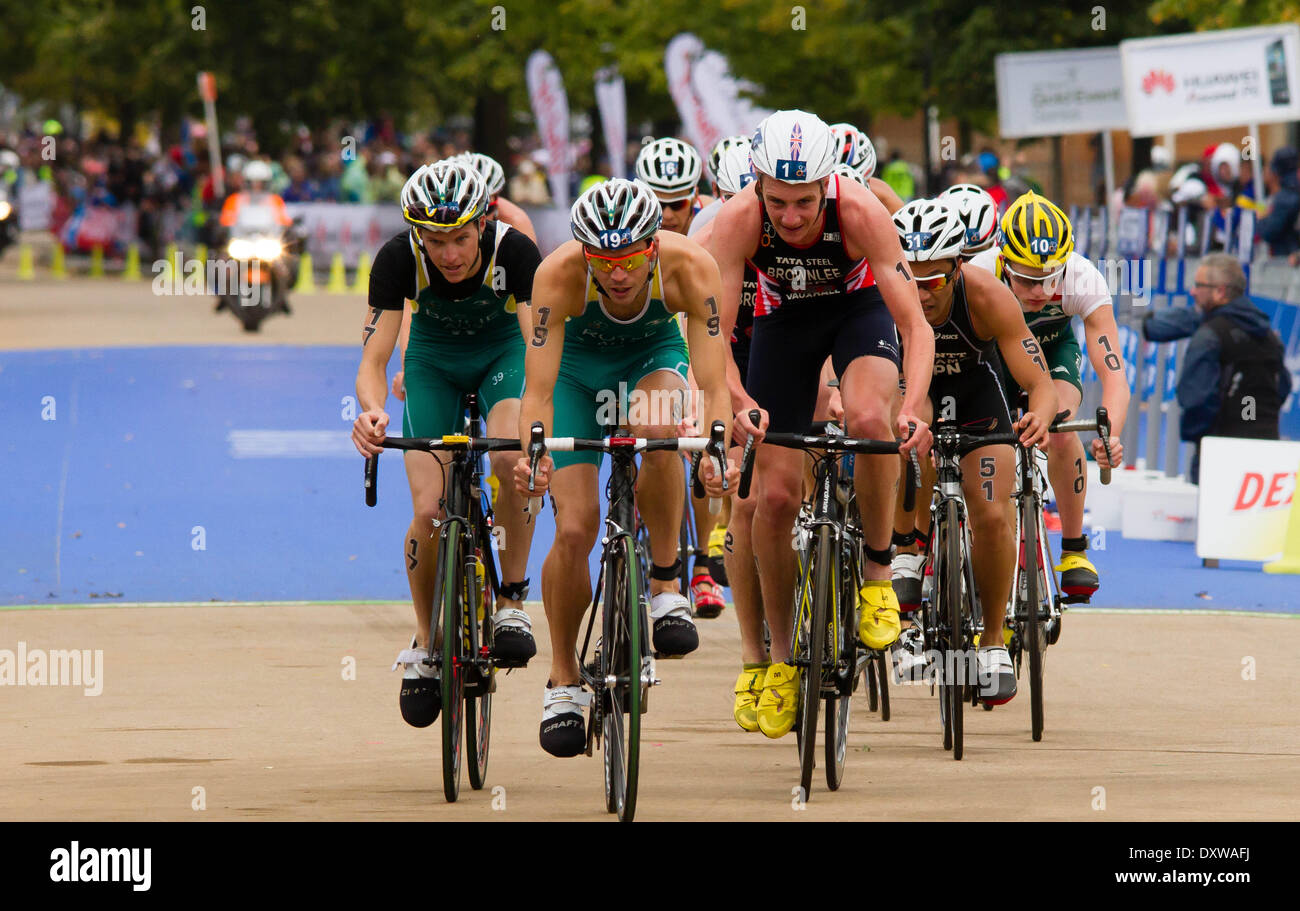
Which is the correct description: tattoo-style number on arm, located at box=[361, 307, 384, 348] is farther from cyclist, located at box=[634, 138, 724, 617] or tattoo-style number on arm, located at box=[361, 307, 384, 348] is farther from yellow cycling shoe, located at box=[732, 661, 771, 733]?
cyclist, located at box=[634, 138, 724, 617]

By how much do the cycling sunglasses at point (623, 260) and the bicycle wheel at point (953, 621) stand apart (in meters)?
1.66

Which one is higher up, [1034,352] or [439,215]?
[439,215]

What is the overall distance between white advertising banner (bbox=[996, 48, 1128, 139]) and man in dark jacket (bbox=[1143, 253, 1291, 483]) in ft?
28.7

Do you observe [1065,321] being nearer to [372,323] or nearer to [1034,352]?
[1034,352]

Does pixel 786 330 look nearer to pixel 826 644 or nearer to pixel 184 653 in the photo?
pixel 826 644

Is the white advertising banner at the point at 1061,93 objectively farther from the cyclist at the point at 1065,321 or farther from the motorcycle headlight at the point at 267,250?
the cyclist at the point at 1065,321

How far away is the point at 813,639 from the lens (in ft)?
22.8

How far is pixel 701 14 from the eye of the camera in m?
34.5

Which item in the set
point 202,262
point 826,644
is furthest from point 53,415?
point 202,262

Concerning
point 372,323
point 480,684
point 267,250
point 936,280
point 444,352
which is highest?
point 267,250

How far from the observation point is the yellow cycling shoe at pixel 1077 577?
9273 mm

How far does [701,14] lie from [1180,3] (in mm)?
11837

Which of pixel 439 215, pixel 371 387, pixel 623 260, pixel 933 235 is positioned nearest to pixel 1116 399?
pixel 933 235

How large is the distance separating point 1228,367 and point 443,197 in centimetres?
796
